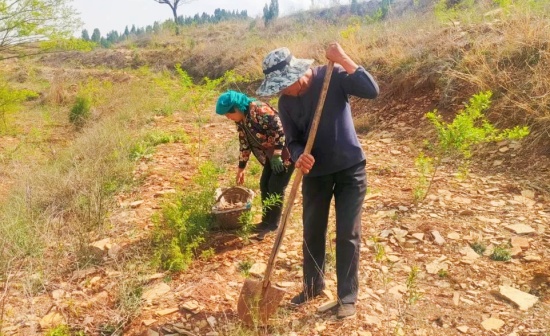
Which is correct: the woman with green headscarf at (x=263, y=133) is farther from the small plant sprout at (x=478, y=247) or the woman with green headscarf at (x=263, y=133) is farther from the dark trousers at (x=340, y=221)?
the small plant sprout at (x=478, y=247)

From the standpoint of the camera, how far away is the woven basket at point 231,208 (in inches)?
131

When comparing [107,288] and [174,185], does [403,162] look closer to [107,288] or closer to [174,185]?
[174,185]

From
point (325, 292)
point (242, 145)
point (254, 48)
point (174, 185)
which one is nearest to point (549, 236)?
point (325, 292)

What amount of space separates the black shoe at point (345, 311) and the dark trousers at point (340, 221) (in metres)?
0.03

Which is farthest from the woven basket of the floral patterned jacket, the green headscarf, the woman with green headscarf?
the green headscarf

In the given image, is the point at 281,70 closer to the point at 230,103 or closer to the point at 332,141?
the point at 332,141

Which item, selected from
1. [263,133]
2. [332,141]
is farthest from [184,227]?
[332,141]

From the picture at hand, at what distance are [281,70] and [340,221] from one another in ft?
3.06

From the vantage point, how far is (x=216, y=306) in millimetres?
2625

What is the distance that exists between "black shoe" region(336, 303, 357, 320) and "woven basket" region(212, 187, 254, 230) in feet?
4.11

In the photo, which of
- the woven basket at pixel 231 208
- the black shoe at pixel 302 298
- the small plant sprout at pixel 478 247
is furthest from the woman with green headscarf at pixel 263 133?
the small plant sprout at pixel 478 247

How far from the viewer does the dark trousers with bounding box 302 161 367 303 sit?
7.55 feet

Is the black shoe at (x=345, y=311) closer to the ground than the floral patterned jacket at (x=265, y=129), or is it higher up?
closer to the ground

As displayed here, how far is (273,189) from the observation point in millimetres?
3387
